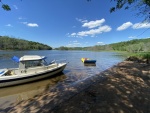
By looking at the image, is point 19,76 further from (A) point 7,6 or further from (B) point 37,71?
(A) point 7,6

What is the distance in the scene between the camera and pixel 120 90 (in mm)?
6977

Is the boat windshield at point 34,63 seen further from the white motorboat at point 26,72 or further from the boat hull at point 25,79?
the boat hull at point 25,79

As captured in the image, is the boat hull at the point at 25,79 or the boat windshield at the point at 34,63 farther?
the boat windshield at the point at 34,63

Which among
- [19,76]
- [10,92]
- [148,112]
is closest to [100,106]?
[148,112]

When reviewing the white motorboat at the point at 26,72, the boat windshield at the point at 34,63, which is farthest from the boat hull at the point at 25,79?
the boat windshield at the point at 34,63

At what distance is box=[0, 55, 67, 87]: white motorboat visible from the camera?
11.8 m

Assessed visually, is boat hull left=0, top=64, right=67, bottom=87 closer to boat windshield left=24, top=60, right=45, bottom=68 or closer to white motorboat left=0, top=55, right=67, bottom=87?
white motorboat left=0, top=55, right=67, bottom=87

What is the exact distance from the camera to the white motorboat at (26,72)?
11805 millimetres

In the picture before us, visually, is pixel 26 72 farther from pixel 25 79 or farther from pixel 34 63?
pixel 34 63

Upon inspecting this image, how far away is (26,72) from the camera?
43.3ft

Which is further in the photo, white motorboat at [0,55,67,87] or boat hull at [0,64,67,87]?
white motorboat at [0,55,67,87]

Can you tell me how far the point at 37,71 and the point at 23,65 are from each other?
5.12 feet

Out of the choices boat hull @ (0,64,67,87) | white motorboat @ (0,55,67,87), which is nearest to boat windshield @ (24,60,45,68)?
white motorboat @ (0,55,67,87)

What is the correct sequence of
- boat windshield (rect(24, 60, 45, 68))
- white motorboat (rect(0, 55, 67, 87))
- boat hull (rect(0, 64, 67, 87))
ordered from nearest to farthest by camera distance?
boat hull (rect(0, 64, 67, 87))
white motorboat (rect(0, 55, 67, 87))
boat windshield (rect(24, 60, 45, 68))
